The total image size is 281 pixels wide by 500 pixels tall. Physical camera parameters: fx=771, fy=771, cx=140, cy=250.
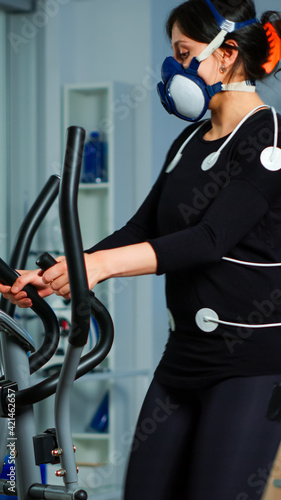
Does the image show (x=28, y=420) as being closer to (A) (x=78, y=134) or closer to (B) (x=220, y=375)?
(B) (x=220, y=375)

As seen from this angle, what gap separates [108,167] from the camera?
398cm

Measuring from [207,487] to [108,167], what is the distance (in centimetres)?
282

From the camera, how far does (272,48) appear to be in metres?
1.52

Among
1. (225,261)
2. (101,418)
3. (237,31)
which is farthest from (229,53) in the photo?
(101,418)

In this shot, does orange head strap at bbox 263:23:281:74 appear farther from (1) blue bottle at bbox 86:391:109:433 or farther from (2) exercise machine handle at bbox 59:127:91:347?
(1) blue bottle at bbox 86:391:109:433

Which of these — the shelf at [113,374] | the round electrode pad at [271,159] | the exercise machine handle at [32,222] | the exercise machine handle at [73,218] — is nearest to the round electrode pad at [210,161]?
the round electrode pad at [271,159]

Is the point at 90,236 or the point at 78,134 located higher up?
the point at 78,134

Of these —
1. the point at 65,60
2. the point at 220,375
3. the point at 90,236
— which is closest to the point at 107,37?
the point at 65,60

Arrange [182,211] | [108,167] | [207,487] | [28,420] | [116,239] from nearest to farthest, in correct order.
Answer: [28,420] → [207,487] → [182,211] → [116,239] → [108,167]

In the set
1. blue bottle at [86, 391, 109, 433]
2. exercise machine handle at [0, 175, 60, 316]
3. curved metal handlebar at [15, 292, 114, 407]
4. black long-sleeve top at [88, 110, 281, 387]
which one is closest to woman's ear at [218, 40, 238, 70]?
black long-sleeve top at [88, 110, 281, 387]

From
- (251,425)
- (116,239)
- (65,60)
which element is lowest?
(251,425)

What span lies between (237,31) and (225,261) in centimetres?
46

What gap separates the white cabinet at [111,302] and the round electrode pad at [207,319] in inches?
97.8

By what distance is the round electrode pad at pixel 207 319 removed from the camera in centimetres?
136
